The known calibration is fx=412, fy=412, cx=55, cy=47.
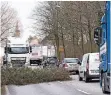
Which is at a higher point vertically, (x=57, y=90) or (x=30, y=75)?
(x=30, y=75)

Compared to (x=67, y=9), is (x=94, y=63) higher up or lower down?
lower down

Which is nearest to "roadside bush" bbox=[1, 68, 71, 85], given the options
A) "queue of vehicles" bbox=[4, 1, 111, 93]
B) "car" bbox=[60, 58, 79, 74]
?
"queue of vehicles" bbox=[4, 1, 111, 93]

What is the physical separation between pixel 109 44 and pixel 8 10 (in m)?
54.5

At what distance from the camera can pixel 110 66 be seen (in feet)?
47.8

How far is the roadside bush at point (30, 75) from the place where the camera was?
25.1 metres

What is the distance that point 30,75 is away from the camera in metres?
26.3

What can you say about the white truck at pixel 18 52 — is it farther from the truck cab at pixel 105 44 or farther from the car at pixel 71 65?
the truck cab at pixel 105 44

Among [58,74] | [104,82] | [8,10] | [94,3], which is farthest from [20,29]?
[104,82]

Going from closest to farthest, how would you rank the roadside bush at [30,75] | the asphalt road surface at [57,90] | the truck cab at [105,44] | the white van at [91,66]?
1. the truck cab at [105,44]
2. the asphalt road surface at [57,90]
3. the white van at [91,66]
4. the roadside bush at [30,75]

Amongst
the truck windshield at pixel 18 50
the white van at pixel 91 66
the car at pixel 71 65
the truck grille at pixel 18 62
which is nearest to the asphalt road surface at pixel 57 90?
the white van at pixel 91 66

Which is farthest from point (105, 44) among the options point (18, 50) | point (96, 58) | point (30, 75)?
point (18, 50)

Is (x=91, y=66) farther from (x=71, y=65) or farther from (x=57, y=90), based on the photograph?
(x=71, y=65)

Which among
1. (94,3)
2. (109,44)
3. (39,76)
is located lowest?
(39,76)

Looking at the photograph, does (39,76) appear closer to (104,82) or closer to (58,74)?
(58,74)
